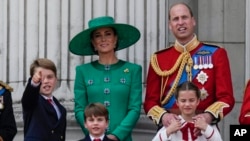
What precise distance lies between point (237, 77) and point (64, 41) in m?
1.85

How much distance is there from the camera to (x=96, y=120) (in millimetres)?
9078

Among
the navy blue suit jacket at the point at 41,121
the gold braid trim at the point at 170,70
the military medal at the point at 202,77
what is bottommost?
the navy blue suit jacket at the point at 41,121

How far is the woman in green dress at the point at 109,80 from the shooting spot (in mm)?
9586

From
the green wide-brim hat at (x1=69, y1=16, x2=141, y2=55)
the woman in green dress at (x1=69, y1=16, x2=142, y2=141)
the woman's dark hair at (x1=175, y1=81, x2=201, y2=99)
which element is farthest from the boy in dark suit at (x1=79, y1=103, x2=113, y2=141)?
the green wide-brim hat at (x1=69, y1=16, x2=141, y2=55)

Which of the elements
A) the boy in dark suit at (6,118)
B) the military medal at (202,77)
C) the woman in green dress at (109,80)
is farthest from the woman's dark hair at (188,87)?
the boy in dark suit at (6,118)

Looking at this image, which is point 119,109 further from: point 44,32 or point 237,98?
point 237,98

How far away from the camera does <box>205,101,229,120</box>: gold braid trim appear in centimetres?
922

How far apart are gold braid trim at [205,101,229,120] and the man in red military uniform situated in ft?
0.07

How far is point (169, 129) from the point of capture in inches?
359

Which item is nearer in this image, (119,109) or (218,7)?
Result: (119,109)

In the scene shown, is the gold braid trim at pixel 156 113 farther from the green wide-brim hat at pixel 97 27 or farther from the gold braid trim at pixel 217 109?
the green wide-brim hat at pixel 97 27

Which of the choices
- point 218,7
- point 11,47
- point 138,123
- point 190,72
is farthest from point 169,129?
point 218,7

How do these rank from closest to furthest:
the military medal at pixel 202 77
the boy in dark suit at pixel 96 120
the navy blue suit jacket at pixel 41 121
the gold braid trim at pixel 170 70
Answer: the boy in dark suit at pixel 96 120 < the navy blue suit jacket at pixel 41 121 < the military medal at pixel 202 77 < the gold braid trim at pixel 170 70

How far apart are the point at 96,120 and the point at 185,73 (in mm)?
856
